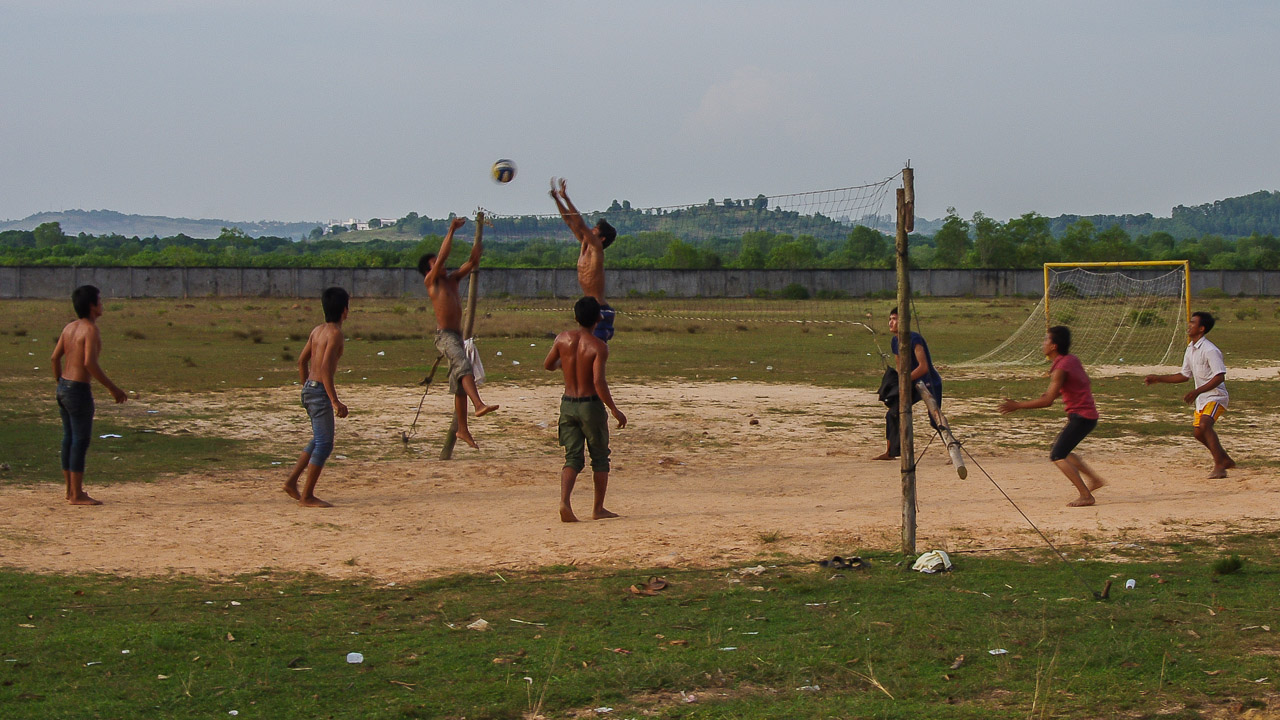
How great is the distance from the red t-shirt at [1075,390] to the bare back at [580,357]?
367 cm

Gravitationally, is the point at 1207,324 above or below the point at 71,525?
above

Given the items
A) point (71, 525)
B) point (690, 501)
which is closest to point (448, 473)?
point (690, 501)

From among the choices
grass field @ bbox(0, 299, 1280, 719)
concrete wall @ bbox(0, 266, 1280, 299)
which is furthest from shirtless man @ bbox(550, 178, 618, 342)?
concrete wall @ bbox(0, 266, 1280, 299)

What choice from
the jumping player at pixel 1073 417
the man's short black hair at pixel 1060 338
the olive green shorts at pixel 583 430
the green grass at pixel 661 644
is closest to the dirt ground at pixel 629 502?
the jumping player at pixel 1073 417

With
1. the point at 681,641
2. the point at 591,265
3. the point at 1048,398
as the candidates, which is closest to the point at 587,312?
the point at 591,265

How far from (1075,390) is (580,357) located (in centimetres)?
400

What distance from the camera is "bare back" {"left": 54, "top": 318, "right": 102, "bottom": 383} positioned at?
901 cm

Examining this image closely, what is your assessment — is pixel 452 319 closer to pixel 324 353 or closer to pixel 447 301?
pixel 447 301

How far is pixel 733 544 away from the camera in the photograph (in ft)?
26.3

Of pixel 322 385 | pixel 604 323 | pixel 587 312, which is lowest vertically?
pixel 322 385

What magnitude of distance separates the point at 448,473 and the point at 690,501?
8.44 ft

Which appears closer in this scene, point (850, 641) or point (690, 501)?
point (850, 641)

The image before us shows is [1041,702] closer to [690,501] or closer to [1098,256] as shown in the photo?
[690,501]

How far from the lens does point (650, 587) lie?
682 cm
